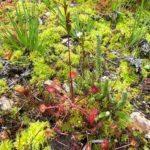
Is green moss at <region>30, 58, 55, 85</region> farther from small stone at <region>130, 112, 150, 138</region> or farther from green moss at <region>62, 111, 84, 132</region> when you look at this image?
small stone at <region>130, 112, 150, 138</region>

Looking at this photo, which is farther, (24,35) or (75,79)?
(24,35)

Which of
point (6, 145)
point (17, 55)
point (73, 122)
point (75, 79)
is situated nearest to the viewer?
point (6, 145)

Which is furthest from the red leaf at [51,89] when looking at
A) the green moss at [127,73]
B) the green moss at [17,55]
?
the green moss at [127,73]

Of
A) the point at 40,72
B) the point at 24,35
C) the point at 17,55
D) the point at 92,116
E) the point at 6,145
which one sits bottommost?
the point at 6,145

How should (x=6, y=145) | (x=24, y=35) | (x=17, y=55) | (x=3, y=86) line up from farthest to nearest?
(x=17, y=55) < (x=24, y=35) < (x=3, y=86) < (x=6, y=145)

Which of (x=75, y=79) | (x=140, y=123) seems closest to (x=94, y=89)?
(x=75, y=79)

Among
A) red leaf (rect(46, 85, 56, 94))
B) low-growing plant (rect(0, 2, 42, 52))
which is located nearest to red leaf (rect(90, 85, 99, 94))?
red leaf (rect(46, 85, 56, 94))

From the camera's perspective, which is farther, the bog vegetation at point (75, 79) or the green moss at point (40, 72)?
the green moss at point (40, 72)

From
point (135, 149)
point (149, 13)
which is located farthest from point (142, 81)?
point (149, 13)

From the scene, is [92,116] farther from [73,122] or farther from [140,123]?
[140,123]

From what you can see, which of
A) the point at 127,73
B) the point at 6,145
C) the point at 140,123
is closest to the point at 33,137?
the point at 6,145

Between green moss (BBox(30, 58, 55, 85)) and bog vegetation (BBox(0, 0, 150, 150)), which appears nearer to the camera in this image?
bog vegetation (BBox(0, 0, 150, 150))

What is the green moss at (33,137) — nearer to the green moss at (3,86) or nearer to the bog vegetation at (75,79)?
the bog vegetation at (75,79)

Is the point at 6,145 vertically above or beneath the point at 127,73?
beneath
